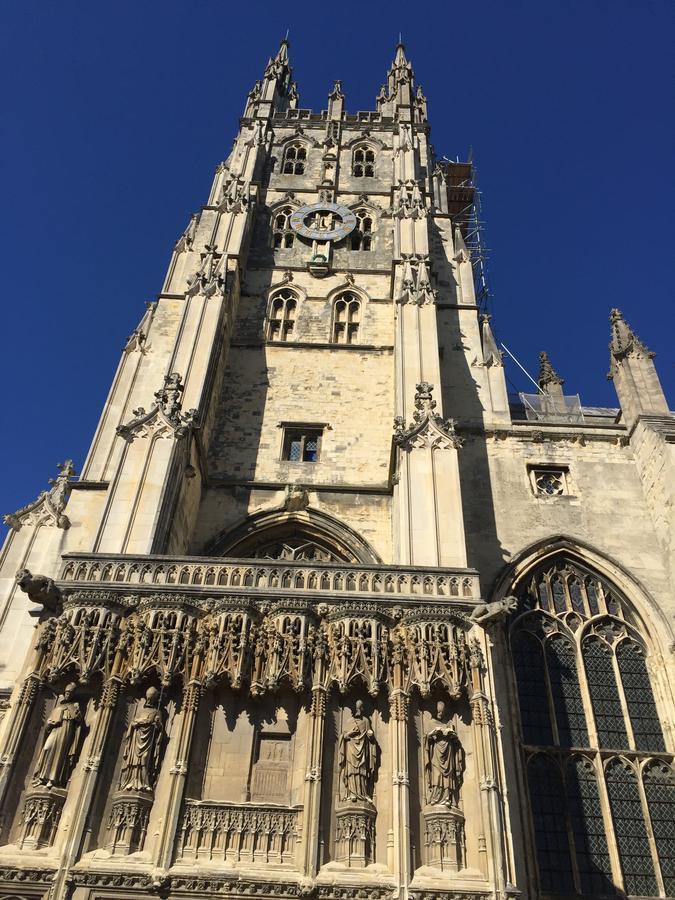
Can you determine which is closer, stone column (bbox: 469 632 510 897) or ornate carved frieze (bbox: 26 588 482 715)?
stone column (bbox: 469 632 510 897)

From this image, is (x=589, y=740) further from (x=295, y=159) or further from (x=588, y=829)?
(x=295, y=159)

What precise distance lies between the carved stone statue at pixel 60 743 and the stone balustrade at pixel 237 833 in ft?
5.69

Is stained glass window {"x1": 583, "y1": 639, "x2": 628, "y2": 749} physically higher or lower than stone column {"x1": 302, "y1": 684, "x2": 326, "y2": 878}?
higher

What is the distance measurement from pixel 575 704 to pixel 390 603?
451 centimetres

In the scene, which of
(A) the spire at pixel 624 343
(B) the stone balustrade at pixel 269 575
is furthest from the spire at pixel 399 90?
(B) the stone balustrade at pixel 269 575

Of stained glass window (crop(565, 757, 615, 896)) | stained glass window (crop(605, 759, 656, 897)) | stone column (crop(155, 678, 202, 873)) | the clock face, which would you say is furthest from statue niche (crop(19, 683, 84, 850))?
the clock face

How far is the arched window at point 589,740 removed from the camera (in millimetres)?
12070

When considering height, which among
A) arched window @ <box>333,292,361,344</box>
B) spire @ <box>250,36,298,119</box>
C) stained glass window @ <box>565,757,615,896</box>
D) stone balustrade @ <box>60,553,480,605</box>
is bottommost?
stained glass window @ <box>565,757,615,896</box>

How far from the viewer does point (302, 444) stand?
61.2 ft

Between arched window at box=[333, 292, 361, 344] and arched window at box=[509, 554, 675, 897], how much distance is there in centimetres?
895

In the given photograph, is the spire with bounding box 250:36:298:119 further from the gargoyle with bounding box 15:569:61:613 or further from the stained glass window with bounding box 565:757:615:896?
the stained glass window with bounding box 565:757:615:896

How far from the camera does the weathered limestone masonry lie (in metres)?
9.86

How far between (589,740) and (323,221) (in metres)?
17.9

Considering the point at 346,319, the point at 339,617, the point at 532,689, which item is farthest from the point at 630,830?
the point at 346,319
